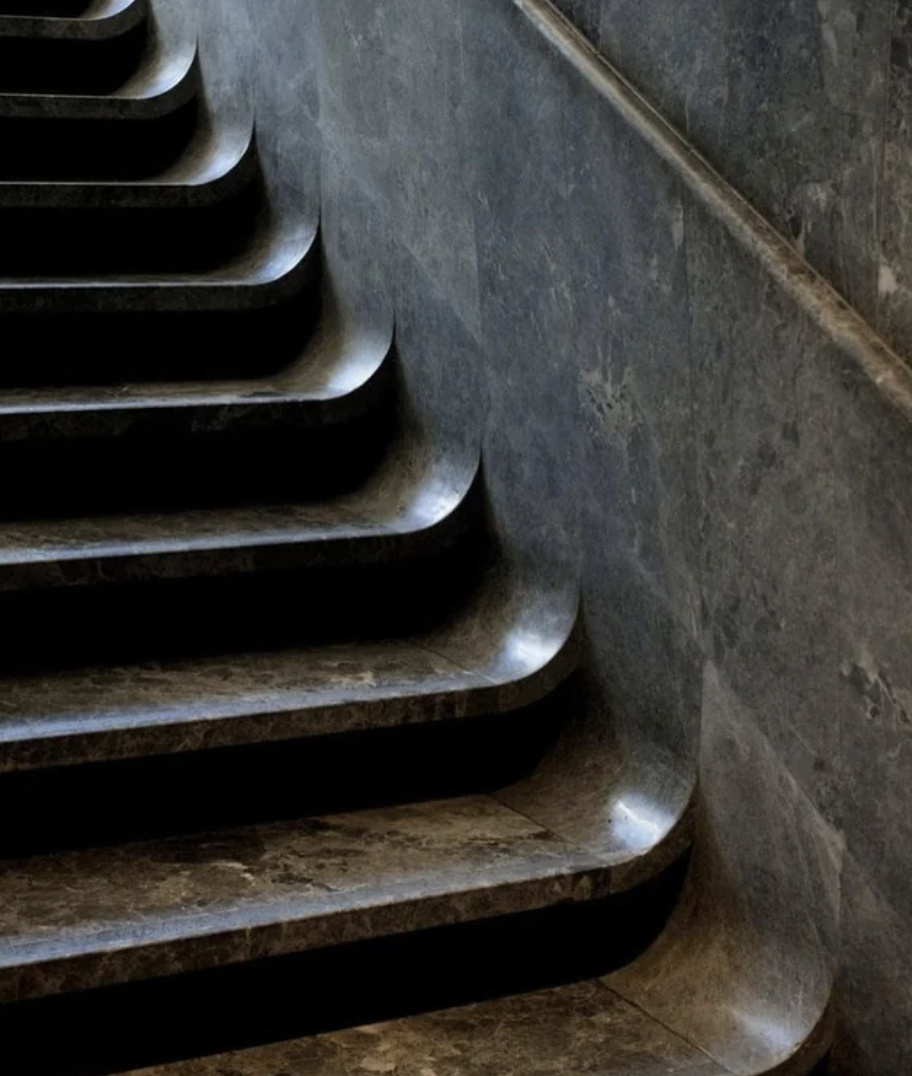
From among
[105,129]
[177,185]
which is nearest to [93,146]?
[105,129]

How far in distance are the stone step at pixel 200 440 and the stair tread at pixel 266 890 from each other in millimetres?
649

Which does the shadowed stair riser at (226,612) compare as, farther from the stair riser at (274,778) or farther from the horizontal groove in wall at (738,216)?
the horizontal groove in wall at (738,216)

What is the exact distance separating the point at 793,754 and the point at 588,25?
96cm

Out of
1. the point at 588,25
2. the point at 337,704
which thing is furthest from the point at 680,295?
the point at 337,704

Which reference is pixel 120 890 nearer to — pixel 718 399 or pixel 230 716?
pixel 230 716

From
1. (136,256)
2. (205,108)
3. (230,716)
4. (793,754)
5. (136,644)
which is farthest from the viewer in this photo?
(205,108)

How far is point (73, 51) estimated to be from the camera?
11.2 ft

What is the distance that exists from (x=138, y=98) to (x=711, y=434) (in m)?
1.78

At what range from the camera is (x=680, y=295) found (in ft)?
6.15

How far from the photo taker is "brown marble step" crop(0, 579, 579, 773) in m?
1.98

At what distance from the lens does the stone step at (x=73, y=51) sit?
10.9ft

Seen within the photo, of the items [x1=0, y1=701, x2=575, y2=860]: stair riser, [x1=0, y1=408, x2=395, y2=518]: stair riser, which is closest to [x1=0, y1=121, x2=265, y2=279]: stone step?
[x1=0, y1=408, x2=395, y2=518]: stair riser

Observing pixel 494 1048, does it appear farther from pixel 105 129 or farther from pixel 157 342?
pixel 105 129

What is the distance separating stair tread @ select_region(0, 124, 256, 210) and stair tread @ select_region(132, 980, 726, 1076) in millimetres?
1624
